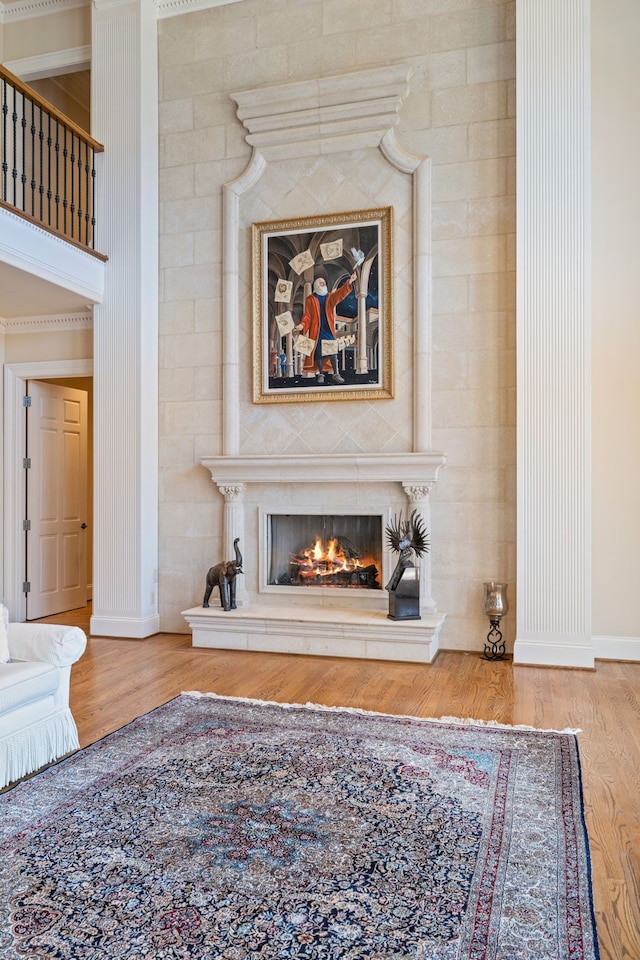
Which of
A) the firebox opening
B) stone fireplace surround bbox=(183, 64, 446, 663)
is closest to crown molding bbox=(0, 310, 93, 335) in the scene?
stone fireplace surround bbox=(183, 64, 446, 663)

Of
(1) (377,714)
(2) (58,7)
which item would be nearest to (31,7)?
(2) (58,7)

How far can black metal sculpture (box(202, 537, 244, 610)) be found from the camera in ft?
18.9

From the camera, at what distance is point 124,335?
620 centimetres

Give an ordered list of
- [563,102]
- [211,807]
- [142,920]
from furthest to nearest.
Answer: [563,102]
[211,807]
[142,920]

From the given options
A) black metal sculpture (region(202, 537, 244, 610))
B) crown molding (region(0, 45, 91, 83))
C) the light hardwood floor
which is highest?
crown molding (region(0, 45, 91, 83))

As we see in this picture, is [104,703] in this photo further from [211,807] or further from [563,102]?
[563,102]

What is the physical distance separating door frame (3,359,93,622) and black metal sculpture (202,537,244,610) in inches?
87.9

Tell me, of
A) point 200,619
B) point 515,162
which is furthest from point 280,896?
point 515,162

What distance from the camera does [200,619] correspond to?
574 centimetres

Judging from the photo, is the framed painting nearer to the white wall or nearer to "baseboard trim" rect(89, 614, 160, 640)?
the white wall

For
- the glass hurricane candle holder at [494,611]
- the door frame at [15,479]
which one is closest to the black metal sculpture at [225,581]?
the glass hurricane candle holder at [494,611]

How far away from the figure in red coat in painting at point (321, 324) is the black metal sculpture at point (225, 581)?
1675mm

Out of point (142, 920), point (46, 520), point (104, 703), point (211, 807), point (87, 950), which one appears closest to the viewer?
point (87, 950)

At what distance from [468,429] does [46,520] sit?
173 inches
